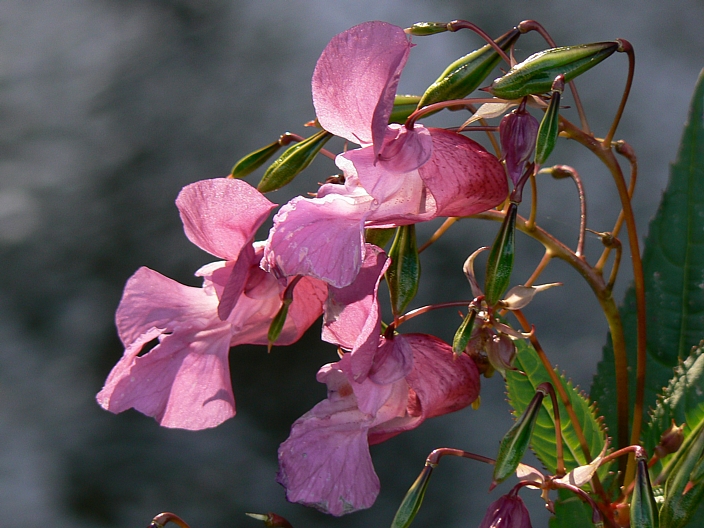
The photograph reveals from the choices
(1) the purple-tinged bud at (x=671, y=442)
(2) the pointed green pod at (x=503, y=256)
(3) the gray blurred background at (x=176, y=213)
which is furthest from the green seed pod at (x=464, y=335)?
(3) the gray blurred background at (x=176, y=213)

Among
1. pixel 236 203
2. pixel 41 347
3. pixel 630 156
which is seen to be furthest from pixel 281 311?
pixel 41 347

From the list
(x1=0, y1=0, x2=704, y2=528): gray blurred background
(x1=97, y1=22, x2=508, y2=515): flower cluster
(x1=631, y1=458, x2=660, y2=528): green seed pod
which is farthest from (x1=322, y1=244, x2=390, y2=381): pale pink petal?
(x1=0, y1=0, x2=704, y2=528): gray blurred background

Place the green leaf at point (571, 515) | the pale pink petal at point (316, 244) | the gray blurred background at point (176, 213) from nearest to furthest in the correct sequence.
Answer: the pale pink petal at point (316, 244)
the green leaf at point (571, 515)
the gray blurred background at point (176, 213)

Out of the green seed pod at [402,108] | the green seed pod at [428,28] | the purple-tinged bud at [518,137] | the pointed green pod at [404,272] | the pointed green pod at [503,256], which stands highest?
the green seed pod at [428,28]

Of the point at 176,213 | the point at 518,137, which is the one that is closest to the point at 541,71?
the point at 518,137

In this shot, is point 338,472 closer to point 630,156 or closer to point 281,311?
point 281,311

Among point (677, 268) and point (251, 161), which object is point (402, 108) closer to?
point (251, 161)

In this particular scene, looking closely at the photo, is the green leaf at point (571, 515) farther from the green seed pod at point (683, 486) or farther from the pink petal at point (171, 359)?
the pink petal at point (171, 359)
